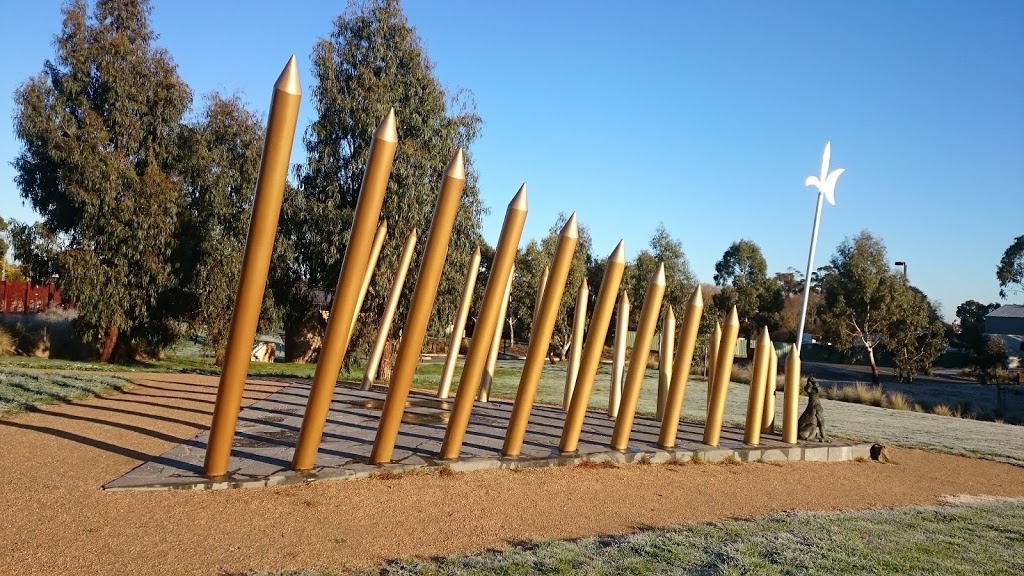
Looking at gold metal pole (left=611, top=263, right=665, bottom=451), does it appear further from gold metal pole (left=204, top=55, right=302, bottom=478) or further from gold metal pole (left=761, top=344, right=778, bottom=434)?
gold metal pole (left=204, top=55, right=302, bottom=478)

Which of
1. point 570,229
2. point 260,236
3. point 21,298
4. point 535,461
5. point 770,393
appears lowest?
point 21,298

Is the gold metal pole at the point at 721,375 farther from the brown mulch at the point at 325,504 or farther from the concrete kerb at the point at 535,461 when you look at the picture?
the brown mulch at the point at 325,504

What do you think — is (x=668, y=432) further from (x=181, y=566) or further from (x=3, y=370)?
(x=3, y=370)

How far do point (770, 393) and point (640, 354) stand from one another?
3.20 metres

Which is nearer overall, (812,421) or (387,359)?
Answer: (812,421)

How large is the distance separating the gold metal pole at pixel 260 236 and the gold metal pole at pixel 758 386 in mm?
6464

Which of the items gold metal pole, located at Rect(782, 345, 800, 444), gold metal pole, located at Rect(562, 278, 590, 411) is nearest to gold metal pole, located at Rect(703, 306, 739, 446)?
gold metal pole, located at Rect(782, 345, 800, 444)

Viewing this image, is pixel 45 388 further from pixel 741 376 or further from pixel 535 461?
pixel 741 376

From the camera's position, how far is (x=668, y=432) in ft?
31.5

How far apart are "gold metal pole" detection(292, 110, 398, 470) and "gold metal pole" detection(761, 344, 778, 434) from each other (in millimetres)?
5804

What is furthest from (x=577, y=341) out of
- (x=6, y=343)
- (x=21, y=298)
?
(x=21, y=298)

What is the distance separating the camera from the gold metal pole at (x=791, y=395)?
33.9ft

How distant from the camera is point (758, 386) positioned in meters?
10.0

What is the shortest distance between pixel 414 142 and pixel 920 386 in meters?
24.4
